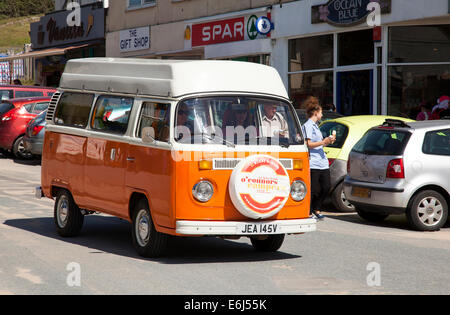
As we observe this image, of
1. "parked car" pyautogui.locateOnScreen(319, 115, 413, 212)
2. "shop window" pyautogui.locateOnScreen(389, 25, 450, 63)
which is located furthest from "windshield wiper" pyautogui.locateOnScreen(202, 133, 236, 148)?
"shop window" pyautogui.locateOnScreen(389, 25, 450, 63)

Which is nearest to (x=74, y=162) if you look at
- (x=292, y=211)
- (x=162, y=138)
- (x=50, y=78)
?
(x=162, y=138)

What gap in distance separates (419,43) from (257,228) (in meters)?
13.7

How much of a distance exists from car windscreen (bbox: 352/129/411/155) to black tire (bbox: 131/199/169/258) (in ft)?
15.3

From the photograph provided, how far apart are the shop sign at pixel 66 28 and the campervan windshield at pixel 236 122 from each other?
92.1 feet

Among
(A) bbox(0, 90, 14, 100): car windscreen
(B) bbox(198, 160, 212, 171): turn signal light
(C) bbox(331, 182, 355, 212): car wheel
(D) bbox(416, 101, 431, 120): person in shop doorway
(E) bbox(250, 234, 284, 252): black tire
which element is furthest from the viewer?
(A) bbox(0, 90, 14, 100): car windscreen

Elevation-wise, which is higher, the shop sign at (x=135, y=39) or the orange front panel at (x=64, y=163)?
the shop sign at (x=135, y=39)

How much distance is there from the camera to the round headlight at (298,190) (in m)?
9.44

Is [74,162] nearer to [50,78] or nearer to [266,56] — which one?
[266,56]

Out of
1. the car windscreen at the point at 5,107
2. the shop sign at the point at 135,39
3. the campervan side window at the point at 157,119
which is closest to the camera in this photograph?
the campervan side window at the point at 157,119

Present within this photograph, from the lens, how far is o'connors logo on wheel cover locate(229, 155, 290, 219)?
8.95 m

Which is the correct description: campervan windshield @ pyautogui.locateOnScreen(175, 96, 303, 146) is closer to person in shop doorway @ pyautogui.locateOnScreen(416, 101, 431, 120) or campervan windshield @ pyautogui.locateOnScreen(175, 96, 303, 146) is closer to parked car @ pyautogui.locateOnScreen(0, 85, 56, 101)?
person in shop doorway @ pyautogui.locateOnScreen(416, 101, 431, 120)

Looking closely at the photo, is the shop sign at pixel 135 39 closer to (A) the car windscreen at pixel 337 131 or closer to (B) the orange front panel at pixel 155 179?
(A) the car windscreen at pixel 337 131

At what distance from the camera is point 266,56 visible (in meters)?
26.8

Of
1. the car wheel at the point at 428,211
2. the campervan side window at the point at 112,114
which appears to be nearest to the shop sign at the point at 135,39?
the car wheel at the point at 428,211
